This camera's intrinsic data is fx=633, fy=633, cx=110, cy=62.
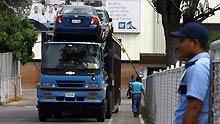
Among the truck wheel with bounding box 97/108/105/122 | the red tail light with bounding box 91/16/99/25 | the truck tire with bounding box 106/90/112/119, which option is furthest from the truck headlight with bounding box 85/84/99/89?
the red tail light with bounding box 91/16/99/25

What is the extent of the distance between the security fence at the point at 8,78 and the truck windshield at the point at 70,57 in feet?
54.3

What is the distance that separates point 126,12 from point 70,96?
1534 inches

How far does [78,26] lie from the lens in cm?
2456

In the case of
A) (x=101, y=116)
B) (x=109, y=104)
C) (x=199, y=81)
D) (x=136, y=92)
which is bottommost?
(x=101, y=116)

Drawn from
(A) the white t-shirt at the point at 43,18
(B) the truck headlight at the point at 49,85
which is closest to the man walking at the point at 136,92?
(B) the truck headlight at the point at 49,85

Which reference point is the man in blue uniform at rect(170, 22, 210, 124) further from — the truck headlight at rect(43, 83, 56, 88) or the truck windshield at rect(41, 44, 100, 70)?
the truck headlight at rect(43, 83, 56, 88)

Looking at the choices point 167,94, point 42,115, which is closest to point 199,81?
point 167,94

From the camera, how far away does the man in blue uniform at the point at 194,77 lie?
19.9 ft

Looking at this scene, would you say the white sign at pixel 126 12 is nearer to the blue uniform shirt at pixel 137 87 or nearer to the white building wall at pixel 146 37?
the white building wall at pixel 146 37

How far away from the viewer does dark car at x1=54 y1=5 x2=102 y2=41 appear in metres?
24.4

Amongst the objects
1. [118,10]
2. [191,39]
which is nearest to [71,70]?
[191,39]

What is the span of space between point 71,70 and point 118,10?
127 feet

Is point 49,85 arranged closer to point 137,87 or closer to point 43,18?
point 137,87

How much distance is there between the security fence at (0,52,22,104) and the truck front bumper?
16.1 meters
